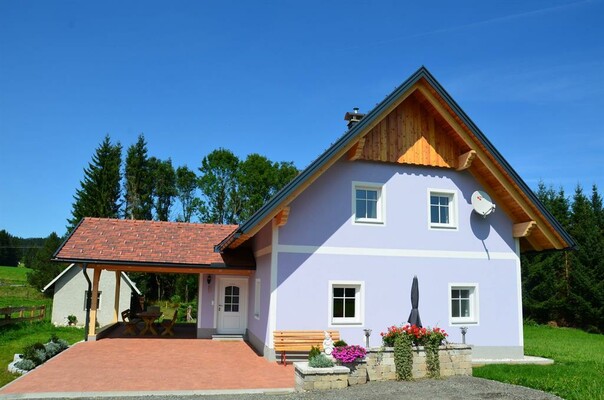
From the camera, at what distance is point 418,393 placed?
9.45 m

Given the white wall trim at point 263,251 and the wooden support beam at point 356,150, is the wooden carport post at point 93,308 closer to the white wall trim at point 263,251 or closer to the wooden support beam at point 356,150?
the white wall trim at point 263,251

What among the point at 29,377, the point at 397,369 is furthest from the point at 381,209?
the point at 29,377

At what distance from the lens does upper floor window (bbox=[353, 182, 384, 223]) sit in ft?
46.4

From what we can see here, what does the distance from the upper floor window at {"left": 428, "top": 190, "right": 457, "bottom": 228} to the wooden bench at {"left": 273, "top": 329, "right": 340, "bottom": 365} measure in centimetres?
460

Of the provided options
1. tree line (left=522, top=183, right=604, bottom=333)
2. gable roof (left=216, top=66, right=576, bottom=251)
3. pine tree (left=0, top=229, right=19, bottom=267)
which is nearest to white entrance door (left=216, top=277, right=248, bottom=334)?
gable roof (left=216, top=66, right=576, bottom=251)

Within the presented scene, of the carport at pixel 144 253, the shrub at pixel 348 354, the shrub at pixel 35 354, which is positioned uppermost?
the carport at pixel 144 253

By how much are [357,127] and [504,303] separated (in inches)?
270

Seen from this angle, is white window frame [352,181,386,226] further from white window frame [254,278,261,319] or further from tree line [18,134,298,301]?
tree line [18,134,298,301]

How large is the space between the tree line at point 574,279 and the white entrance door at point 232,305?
20278 millimetres

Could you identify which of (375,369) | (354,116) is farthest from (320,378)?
(354,116)

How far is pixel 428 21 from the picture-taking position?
11.5 meters

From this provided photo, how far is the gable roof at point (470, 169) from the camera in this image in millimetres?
12672

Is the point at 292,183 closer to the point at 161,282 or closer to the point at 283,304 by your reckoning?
the point at 283,304

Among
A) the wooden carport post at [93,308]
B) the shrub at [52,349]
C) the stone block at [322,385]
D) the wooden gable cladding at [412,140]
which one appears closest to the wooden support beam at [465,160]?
the wooden gable cladding at [412,140]
